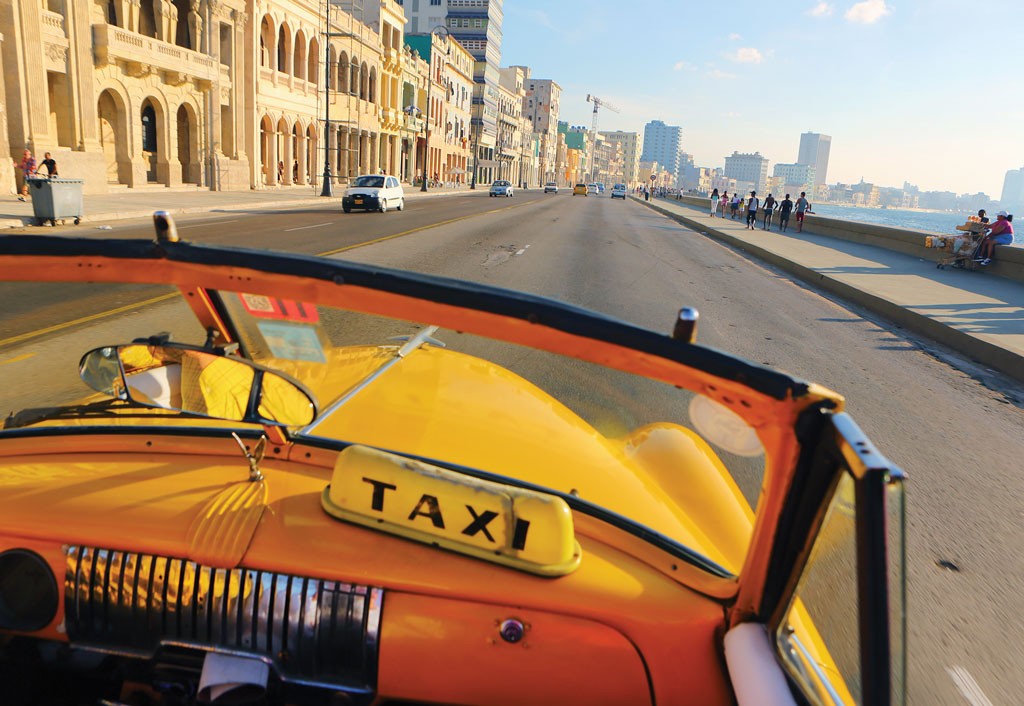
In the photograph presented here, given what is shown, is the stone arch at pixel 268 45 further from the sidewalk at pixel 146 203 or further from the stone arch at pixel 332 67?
the sidewalk at pixel 146 203

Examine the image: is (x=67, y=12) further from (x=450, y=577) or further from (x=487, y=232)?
(x=450, y=577)

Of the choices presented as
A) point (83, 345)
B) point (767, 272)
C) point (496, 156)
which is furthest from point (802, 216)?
point (496, 156)

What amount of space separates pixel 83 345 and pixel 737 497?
20.5ft

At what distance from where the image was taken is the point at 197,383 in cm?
212

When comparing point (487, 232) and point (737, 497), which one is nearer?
point (737, 497)

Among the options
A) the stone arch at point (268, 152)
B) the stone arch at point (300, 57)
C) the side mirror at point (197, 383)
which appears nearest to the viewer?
the side mirror at point (197, 383)

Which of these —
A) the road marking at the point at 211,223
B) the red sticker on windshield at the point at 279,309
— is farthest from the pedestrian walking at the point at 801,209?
the red sticker on windshield at the point at 279,309

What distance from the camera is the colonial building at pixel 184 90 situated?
25641mm

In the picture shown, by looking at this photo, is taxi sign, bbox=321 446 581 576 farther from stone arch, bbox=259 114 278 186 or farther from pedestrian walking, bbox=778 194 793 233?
stone arch, bbox=259 114 278 186

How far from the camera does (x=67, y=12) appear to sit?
26.7 m

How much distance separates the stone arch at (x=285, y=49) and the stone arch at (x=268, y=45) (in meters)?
1.84

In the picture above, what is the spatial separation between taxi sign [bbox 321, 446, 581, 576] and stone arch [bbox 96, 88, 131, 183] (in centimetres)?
3327

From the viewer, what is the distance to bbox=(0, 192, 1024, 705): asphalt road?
3217mm

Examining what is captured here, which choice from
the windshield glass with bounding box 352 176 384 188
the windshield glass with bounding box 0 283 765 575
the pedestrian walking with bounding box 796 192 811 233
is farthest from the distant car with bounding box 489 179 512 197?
the windshield glass with bounding box 0 283 765 575
